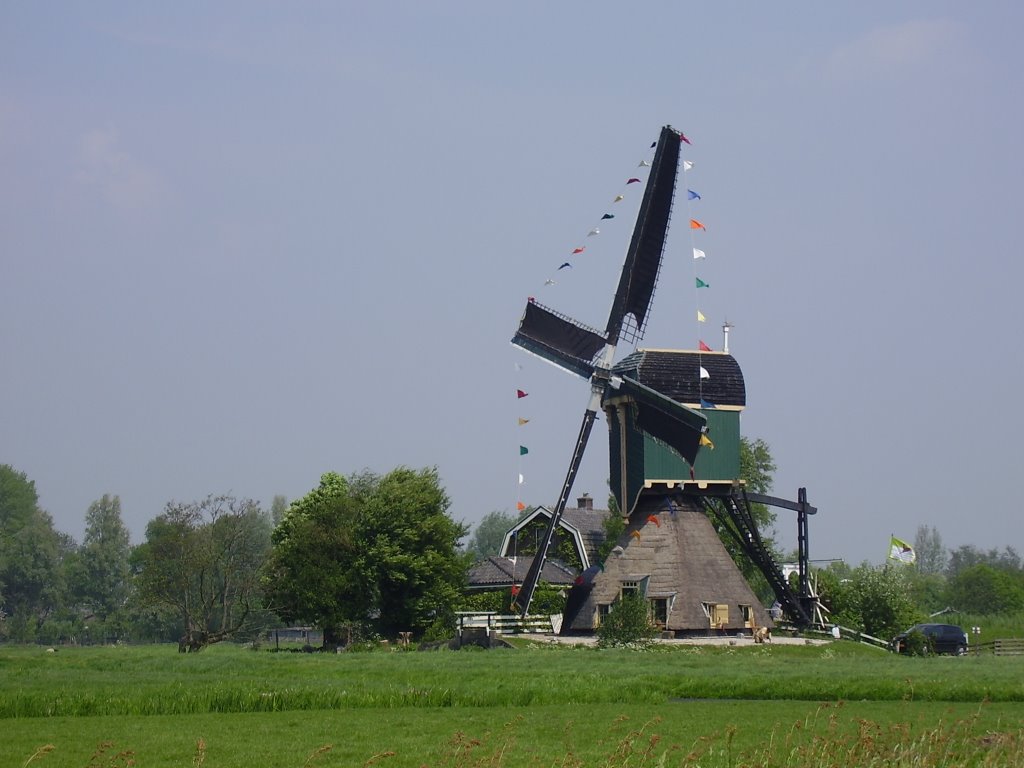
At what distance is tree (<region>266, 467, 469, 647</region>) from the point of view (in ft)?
168

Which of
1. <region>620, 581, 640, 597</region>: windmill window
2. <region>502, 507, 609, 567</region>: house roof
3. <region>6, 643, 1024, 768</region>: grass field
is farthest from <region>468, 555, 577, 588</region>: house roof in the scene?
<region>6, 643, 1024, 768</region>: grass field

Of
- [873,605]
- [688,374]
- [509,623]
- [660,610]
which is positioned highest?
[688,374]

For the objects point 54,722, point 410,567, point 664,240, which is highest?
point 664,240

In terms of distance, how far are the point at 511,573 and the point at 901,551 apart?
22095 millimetres

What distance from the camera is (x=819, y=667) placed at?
117 feet

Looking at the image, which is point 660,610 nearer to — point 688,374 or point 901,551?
point 688,374

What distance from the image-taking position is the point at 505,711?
25.3 metres

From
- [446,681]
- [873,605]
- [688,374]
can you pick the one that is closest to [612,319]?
[688,374]

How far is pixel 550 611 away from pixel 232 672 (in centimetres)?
2175

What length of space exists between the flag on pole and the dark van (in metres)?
12.0

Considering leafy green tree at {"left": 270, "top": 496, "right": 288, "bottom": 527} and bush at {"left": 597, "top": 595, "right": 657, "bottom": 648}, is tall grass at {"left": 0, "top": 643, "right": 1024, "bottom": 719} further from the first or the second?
leafy green tree at {"left": 270, "top": 496, "right": 288, "bottom": 527}

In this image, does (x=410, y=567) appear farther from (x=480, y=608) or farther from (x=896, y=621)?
(x=896, y=621)

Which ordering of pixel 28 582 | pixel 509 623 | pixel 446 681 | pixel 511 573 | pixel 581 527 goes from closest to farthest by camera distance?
pixel 446 681 < pixel 509 623 < pixel 511 573 < pixel 581 527 < pixel 28 582

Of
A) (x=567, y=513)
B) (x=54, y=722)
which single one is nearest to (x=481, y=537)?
(x=567, y=513)
